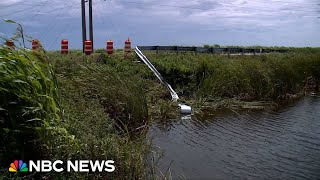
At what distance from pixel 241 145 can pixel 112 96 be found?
3547 mm

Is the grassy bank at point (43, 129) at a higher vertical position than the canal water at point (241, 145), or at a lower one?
higher

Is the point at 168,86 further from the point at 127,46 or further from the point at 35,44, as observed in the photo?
the point at 35,44

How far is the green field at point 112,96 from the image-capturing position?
4.79 m

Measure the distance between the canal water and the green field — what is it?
866 mm

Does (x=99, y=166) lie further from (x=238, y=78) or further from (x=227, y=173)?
(x=238, y=78)

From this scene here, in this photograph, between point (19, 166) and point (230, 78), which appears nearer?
point (19, 166)

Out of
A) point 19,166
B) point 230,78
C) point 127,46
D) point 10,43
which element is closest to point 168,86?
point 230,78

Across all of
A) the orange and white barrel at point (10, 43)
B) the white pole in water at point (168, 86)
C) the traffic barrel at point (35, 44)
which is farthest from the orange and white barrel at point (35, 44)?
the white pole in water at point (168, 86)

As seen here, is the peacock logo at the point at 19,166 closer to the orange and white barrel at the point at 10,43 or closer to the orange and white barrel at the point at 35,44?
the orange and white barrel at the point at 10,43

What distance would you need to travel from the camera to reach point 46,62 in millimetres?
5668

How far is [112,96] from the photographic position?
9688 mm

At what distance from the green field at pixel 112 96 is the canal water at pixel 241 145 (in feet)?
2.84

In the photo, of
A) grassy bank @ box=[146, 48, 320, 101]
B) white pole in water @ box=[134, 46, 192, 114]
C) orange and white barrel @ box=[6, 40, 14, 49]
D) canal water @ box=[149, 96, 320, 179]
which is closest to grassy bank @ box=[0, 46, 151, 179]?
orange and white barrel @ box=[6, 40, 14, 49]

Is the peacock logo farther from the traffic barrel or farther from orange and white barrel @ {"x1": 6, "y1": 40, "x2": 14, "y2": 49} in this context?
the traffic barrel
